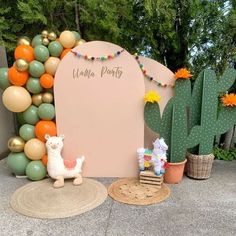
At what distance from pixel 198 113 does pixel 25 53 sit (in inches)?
80.6

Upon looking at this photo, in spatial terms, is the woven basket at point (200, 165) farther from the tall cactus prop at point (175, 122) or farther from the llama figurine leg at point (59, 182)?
the llama figurine leg at point (59, 182)

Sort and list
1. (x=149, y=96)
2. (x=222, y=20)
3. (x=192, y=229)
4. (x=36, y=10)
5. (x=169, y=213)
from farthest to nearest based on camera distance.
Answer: (x=222, y=20) → (x=36, y=10) → (x=149, y=96) → (x=169, y=213) → (x=192, y=229)

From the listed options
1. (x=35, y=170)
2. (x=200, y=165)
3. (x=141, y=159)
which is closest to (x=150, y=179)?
(x=141, y=159)

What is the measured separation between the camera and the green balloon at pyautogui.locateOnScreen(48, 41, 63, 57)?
3330 millimetres

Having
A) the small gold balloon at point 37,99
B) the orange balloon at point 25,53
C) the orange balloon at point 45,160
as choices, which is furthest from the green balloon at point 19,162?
the orange balloon at point 25,53

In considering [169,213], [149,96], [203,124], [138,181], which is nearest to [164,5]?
[149,96]

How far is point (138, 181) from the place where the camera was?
3301mm

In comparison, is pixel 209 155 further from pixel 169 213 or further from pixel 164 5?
pixel 164 5

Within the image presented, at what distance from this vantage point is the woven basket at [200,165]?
10.7 feet

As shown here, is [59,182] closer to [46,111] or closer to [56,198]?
[56,198]

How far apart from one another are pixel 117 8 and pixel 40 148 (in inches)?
76.4

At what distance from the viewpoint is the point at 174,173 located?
326 cm

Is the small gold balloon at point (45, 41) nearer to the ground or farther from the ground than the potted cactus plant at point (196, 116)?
farther from the ground

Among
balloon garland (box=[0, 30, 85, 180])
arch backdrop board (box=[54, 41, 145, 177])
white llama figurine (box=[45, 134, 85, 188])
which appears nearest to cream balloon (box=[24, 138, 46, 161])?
balloon garland (box=[0, 30, 85, 180])
